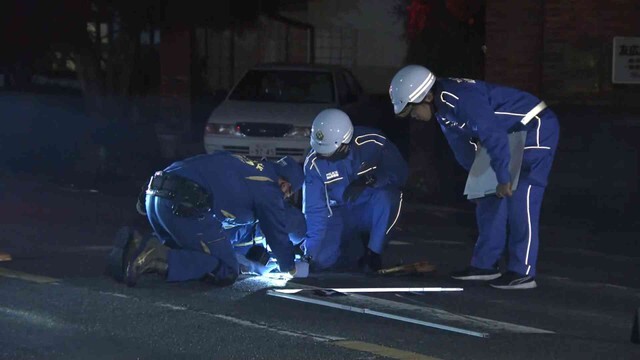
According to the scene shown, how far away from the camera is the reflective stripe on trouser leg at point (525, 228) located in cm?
909

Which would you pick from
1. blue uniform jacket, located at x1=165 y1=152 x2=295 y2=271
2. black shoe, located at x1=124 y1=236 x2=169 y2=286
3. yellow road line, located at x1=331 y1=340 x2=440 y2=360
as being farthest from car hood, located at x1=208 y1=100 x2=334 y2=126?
yellow road line, located at x1=331 y1=340 x2=440 y2=360

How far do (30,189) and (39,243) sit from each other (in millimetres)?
4454

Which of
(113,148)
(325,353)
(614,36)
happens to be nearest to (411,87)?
(325,353)

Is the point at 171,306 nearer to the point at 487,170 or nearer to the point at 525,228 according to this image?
the point at 487,170

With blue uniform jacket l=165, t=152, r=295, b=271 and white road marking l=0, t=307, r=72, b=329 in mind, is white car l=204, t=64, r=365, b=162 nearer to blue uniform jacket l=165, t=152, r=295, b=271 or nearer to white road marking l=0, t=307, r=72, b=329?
blue uniform jacket l=165, t=152, r=295, b=271

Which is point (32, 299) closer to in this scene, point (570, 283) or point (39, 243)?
point (39, 243)

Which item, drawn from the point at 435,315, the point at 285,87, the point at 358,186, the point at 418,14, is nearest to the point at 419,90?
the point at 358,186

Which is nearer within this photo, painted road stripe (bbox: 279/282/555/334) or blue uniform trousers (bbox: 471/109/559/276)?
painted road stripe (bbox: 279/282/555/334)

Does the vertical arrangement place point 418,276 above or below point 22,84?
below

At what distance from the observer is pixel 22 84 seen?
2386 cm

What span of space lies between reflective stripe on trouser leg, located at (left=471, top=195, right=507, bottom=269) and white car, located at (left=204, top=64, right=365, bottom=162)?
6431mm

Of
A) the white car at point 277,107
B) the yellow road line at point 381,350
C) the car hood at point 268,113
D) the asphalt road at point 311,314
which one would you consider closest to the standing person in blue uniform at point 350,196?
the asphalt road at point 311,314

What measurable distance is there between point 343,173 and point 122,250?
1.75m

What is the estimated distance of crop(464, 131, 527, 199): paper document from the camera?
900 cm
